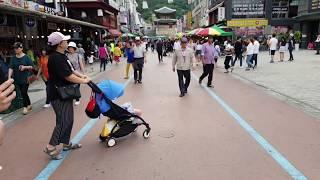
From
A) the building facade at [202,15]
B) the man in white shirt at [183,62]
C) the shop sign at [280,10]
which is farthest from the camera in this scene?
the building facade at [202,15]

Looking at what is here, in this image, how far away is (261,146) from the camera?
5582 mm

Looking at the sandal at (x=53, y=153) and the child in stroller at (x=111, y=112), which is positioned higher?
the child in stroller at (x=111, y=112)

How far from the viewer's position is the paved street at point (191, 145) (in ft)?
15.2

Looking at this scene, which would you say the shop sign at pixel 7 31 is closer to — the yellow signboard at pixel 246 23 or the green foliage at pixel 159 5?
the yellow signboard at pixel 246 23

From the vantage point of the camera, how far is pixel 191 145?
5.67 m

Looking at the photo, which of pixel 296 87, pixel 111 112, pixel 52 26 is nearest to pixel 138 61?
pixel 296 87

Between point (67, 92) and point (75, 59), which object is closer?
point (67, 92)

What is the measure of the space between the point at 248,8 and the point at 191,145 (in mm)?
34722

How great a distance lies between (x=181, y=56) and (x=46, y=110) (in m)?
4.23

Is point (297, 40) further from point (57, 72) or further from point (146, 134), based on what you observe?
point (57, 72)

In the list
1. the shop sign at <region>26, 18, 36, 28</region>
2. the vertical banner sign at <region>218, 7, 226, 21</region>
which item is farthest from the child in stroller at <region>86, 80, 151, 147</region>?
the vertical banner sign at <region>218, 7, 226, 21</region>

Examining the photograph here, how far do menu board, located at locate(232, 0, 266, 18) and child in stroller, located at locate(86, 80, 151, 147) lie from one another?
32.9 metres

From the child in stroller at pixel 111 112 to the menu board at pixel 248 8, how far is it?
3286cm

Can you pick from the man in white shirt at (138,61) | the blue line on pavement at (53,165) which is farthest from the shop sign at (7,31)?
the blue line on pavement at (53,165)
